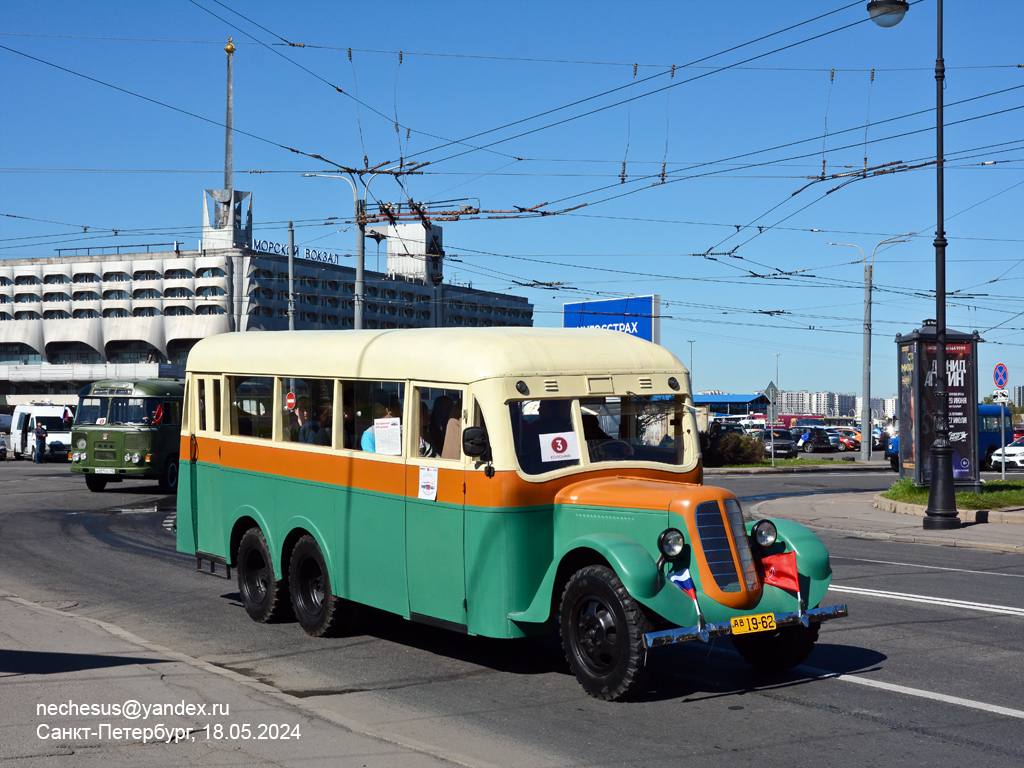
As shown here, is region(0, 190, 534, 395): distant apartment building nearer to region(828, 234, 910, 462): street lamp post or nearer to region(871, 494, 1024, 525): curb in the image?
region(828, 234, 910, 462): street lamp post

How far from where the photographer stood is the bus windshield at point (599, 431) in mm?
7633

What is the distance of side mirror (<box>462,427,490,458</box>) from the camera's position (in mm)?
7430

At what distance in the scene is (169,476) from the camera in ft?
88.8

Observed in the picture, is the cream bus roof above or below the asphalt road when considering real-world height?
above

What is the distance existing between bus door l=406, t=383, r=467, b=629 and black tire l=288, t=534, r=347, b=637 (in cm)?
136

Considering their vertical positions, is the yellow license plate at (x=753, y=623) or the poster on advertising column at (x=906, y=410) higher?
the poster on advertising column at (x=906, y=410)

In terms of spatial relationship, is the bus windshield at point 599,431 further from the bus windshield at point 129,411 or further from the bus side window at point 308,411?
the bus windshield at point 129,411

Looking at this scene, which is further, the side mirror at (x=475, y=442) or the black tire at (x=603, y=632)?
the side mirror at (x=475, y=442)

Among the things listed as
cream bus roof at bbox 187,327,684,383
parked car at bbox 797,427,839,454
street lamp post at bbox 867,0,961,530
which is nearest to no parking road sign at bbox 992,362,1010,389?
street lamp post at bbox 867,0,961,530

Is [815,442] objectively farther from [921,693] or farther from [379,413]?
[921,693]

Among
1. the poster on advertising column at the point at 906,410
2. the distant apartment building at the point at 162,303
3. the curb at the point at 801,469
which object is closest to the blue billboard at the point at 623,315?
the curb at the point at 801,469

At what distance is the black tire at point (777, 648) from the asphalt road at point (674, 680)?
0.12 metres

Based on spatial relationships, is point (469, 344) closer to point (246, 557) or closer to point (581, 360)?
point (581, 360)

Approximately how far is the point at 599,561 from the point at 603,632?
475 millimetres
